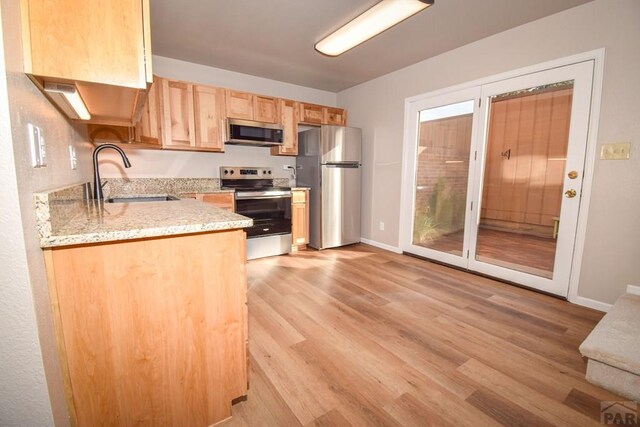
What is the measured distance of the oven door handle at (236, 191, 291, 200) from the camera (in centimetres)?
341

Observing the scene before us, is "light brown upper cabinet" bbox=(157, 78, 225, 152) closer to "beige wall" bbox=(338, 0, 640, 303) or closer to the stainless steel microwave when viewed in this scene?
the stainless steel microwave

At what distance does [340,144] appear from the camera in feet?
13.0

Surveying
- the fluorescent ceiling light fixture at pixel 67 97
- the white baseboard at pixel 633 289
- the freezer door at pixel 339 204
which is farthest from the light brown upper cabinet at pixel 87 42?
the white baseboard at pixel 633 289

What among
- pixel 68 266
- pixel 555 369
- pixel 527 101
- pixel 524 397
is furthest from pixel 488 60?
pixel 68 266

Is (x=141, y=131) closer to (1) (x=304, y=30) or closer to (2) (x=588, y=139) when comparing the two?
(1) (x=304, y=30)

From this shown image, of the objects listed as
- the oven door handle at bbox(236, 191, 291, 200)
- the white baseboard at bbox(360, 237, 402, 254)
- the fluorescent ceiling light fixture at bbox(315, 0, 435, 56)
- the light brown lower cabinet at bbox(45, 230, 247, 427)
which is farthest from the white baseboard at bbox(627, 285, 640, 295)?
the oven door handle at bbox(236, 191, 291, 200)

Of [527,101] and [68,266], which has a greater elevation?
[527,101]

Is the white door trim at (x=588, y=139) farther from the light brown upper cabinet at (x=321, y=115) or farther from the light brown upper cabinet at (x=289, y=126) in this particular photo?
the light brown upper cabinet at (x=289, y=126)

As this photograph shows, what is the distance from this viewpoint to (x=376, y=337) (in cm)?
189

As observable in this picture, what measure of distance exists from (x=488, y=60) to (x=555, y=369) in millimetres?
2799

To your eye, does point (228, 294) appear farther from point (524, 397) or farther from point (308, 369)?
point (524, 397)

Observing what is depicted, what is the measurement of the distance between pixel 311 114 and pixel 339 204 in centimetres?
142

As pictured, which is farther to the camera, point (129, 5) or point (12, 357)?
point (129, 5)

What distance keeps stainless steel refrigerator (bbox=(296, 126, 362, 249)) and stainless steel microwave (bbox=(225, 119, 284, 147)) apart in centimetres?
47
